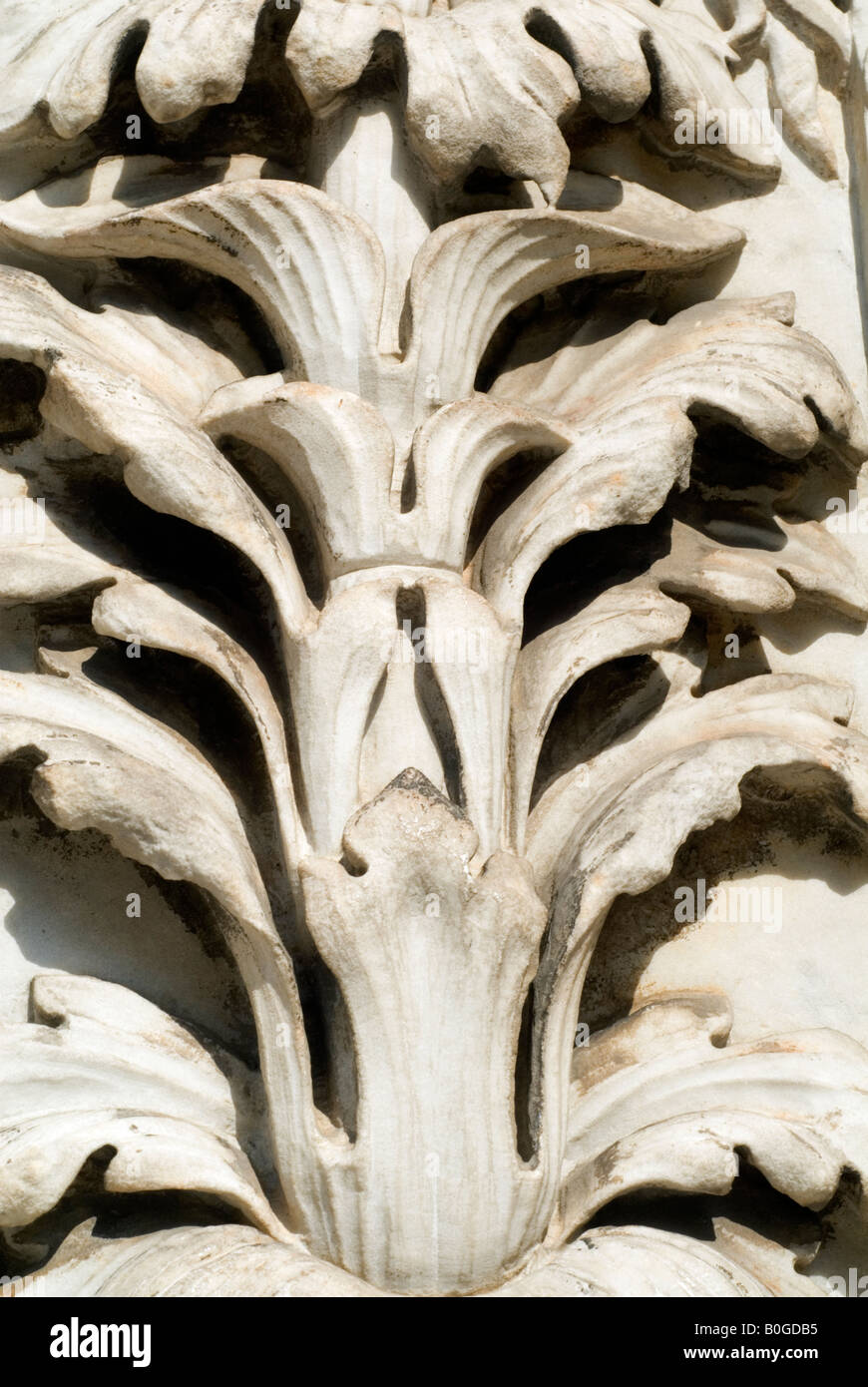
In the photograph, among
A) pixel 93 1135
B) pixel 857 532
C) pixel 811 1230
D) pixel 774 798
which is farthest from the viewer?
pixel 857 532

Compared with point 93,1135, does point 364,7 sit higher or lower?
higher

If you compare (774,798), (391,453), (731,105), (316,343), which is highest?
(731,105)

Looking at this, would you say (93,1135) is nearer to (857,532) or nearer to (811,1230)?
(811,1230)

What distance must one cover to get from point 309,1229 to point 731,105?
1357mm

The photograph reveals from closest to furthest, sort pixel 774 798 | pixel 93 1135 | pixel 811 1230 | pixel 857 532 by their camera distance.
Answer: pixel 93 1135
pixel 811 1230
pixel 774 798
pixel 857 532

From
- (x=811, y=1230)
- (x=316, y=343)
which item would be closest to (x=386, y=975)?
(x=811, y=1230)

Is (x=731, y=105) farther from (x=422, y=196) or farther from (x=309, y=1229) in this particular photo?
(x=309, y=1229)

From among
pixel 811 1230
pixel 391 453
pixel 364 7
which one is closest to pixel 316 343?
pixel 391 453

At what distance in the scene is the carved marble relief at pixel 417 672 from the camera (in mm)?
1665

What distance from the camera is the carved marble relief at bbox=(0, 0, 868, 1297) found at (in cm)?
167

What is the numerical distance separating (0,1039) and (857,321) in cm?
128

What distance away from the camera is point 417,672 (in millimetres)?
1803

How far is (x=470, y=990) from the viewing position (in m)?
1.67

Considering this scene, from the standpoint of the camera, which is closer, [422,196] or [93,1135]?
[93,1135]
